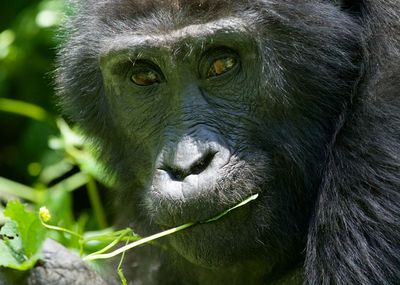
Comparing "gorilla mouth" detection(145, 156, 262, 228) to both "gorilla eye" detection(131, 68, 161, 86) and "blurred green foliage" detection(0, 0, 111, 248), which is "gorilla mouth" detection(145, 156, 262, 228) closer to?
"gorilla eye" detection(131, 68, 161, 86)

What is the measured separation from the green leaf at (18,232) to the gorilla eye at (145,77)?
85 centimetres

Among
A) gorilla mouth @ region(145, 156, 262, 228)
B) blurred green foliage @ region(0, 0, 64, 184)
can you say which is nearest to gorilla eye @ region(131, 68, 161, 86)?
gorilla mouth @ region(145, 156, 262, 228)

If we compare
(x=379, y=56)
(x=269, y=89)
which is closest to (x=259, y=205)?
(x=269, y=89)

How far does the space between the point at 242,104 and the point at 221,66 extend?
216 millimetres

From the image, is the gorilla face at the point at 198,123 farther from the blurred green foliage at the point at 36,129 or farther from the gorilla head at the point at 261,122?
the blurred green foliage at the point at 36,129

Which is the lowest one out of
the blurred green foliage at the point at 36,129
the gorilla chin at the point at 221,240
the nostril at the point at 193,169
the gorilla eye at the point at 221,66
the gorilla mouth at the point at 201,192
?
the blurred green foliage at the point at 36,129

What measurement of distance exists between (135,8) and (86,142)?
1046 millimetres

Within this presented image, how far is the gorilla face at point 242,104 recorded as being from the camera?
417cm

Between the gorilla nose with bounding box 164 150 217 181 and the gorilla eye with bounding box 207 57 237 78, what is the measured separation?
0.46 m

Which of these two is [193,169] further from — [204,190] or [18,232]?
[18,232]

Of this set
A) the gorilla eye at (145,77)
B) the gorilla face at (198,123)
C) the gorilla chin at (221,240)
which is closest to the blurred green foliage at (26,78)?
the gorilla eye at (145,77)

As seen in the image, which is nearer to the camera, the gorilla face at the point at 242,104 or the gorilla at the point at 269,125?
the gorilla at the point at 269,125

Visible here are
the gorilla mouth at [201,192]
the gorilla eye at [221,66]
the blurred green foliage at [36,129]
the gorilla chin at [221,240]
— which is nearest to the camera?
the gorilla mouth at [201,192]

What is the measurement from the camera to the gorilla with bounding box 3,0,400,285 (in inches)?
159
